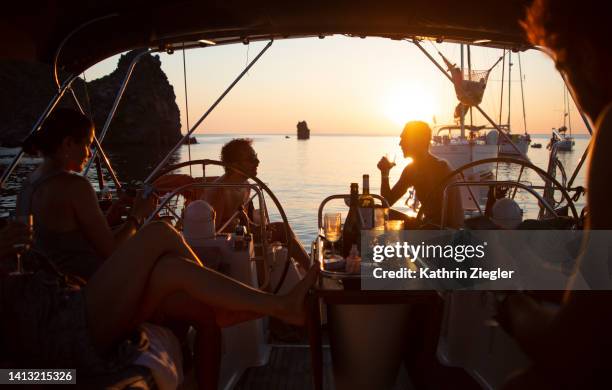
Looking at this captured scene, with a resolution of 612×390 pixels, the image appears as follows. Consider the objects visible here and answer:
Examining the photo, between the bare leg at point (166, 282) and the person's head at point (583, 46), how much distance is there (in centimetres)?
110

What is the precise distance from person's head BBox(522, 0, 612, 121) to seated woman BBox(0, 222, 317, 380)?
110 cm

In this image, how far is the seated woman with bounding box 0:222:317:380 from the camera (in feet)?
4.76

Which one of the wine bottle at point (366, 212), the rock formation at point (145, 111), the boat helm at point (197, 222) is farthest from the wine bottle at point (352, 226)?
the rock formation at point (145, 111)

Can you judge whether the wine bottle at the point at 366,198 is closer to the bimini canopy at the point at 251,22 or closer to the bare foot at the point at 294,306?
the bare foot at the point at 294,306

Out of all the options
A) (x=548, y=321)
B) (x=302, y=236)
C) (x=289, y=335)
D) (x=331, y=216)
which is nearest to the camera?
(x=548, y=321)

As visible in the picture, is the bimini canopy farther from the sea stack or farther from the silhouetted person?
the sea stack

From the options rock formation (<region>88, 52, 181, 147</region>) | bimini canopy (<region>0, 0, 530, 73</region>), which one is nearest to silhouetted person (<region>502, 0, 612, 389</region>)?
bimini canopy (<region>0, 0, 530, 73</region>)

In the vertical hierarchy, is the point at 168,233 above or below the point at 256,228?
above

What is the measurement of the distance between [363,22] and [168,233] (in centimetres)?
186

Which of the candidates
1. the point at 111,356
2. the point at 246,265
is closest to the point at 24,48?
the point at 246,265

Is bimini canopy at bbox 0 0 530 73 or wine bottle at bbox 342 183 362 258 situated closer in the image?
wine bottle at bbox 342 183 362 258

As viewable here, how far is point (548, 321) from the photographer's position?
34.3 inches

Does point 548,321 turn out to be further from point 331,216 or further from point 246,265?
point 246,265

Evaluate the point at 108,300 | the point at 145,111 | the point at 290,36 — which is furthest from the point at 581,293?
the point at 145,111
